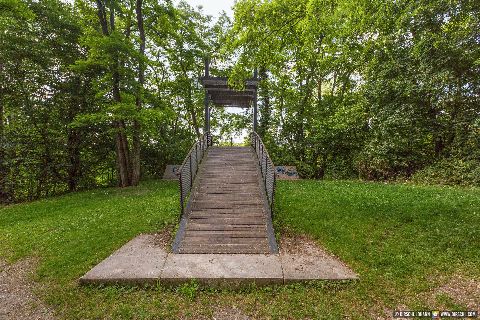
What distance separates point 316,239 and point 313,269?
1505 mm

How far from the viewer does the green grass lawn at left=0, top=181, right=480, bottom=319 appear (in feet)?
15.1

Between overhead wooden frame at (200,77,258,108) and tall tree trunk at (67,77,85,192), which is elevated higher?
overhead wooden frame at (200,77,258,108)

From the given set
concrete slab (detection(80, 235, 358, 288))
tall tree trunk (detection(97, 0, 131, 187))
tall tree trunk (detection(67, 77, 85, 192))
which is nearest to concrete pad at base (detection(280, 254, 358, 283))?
concrete slab (detection(80, 235, 358, 288))

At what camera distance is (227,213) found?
8.59 metres

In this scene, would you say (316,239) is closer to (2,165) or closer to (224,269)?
(224,269)

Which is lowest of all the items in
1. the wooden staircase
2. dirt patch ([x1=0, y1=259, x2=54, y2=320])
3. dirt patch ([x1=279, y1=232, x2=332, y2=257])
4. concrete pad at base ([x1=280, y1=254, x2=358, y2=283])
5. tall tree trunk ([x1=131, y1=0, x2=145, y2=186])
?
dirt patch ([x1=0, y1=259, x2=54, y2=320])

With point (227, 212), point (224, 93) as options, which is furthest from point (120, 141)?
point (227, 212)

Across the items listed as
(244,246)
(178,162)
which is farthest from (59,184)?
(244,246)

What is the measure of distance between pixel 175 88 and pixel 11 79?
9629mm

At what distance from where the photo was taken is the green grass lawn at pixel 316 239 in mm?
4613

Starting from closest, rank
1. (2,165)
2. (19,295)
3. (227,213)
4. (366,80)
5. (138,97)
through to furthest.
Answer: (19,295) < (227,213) < (138,97) < (2,165) < (366,80)

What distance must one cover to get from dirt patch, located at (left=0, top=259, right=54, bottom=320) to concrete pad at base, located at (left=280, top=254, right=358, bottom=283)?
4454 millimetres

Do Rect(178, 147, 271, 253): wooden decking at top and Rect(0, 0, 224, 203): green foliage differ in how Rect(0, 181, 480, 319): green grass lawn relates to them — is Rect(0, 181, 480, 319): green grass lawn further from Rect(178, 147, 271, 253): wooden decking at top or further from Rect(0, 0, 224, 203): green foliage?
Rect(0, 0, 224, 203): green foliage

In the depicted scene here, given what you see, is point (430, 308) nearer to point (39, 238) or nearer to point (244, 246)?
point (244, 246)
